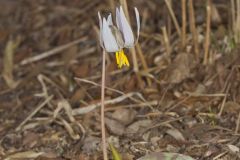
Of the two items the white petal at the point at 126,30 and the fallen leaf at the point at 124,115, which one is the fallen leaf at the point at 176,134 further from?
the white petal at the point at 126,30

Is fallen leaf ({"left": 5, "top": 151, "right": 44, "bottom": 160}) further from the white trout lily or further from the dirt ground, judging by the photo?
the white trout lily

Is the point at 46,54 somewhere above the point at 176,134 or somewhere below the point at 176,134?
above

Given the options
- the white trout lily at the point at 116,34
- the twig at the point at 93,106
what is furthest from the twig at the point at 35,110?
the white trout lily at the point at 116,34

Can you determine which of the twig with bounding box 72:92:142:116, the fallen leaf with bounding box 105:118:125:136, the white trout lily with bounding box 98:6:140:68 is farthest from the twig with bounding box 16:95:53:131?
the white trout lily with bounding box 98:6:140:68

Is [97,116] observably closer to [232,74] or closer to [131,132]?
[131,132]

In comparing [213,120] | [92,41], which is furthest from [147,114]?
[92,41]

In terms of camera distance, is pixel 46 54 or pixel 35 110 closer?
pixel 35 110

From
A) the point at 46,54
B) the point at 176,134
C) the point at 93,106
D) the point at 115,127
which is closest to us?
the point at 176,134

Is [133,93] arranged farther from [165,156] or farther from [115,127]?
[165,156]

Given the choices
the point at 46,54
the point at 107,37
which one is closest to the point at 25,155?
the point at 107,37
